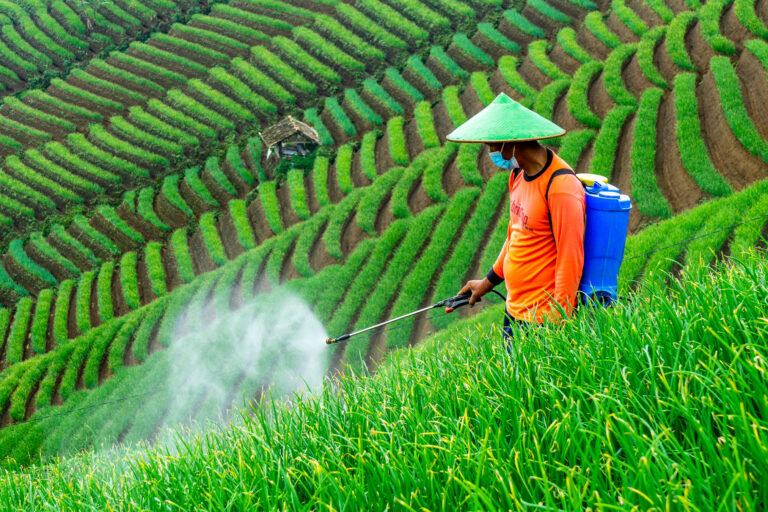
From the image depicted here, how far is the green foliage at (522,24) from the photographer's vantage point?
18.1m

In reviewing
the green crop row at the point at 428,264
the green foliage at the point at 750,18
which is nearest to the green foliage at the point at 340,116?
the green crop row at the point at 428,264

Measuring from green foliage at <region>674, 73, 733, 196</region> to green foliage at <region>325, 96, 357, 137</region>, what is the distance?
912 centimetres

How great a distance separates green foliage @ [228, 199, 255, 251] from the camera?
1549 centimetres

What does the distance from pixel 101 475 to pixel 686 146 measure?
1066 cm

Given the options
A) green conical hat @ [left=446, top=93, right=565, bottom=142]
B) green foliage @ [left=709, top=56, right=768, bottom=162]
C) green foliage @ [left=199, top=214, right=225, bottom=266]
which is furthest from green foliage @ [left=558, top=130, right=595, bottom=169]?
green conical hat @ [left=446, top=93, right=565, bottom=142]

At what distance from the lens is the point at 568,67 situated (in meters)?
15.6

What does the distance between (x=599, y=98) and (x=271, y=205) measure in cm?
882

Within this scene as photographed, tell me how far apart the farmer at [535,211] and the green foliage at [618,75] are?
10.3 metres

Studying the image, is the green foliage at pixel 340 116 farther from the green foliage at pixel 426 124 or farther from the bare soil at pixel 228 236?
the bare soil at pixel 228 236

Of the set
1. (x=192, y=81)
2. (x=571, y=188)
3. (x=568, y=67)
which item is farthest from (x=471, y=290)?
(x=192, y=81)

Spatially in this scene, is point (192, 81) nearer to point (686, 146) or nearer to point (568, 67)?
point (568, 67)

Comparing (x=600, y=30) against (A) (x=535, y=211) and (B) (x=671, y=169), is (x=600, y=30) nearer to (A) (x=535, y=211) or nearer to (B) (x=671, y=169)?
(B) (x=671, y=169)

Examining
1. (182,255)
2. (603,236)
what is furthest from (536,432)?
(182,255)

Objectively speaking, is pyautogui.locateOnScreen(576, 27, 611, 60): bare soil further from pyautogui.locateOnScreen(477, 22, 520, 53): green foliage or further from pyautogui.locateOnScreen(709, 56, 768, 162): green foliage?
pyautogui.locateOnScreen(709, 56, 768, 162): green foliage
